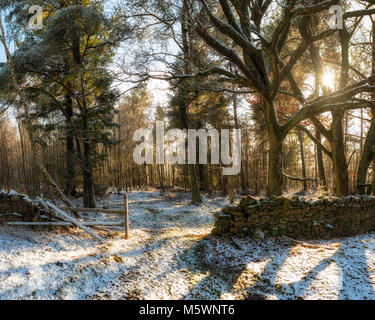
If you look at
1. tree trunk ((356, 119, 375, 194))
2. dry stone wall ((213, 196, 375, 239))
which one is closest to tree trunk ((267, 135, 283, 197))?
dry stone wall ((213, 196, 375, 239))

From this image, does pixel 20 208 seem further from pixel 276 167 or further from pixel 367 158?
pixel 367 158

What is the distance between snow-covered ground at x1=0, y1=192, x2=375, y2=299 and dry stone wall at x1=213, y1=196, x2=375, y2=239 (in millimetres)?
366

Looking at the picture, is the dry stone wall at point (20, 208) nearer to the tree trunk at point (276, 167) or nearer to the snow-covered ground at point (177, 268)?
the snow-covered ground at point (177, 268)

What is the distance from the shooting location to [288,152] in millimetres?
18031

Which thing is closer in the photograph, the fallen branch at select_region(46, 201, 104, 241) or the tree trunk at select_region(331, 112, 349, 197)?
the fallen branch at select_region(46, 201, 104, 241)

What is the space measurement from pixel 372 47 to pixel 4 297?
38.9ft

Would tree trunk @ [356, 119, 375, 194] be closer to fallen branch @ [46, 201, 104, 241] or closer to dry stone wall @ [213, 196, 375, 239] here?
dry stone wall @ [213, 196, 375, 239]

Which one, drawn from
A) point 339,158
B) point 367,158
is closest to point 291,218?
point 339,158

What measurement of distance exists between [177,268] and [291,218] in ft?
10.9

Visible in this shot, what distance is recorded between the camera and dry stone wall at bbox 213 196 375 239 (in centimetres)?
555

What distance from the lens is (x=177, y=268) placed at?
427cm

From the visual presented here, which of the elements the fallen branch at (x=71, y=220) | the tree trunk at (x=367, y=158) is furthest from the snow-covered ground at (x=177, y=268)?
the tree trunk at (x=367, y=158)

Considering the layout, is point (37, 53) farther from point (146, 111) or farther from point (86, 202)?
point (146, 111)
